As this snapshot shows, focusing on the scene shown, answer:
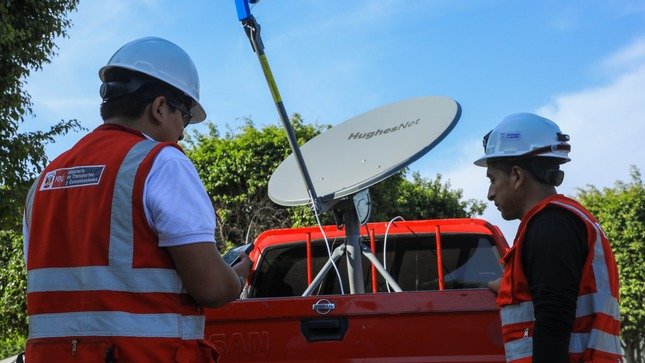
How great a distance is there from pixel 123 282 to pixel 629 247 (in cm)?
2625

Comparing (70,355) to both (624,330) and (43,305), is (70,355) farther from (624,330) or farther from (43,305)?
(624,330)

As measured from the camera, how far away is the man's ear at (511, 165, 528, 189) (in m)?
3.34

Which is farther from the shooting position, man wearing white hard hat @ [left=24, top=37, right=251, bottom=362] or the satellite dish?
the satellite dish

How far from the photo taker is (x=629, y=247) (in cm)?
2684

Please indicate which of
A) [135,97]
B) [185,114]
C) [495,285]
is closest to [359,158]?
[495,285]

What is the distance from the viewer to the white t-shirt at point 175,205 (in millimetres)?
2504

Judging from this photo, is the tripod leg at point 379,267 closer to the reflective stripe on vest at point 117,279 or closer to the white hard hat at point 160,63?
the white hard hat at point 160,63

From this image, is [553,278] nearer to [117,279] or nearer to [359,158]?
Result: [117,279]

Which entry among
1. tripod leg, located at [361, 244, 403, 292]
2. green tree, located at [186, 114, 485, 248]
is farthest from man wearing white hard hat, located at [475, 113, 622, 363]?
green tree, located at [186, 114, 485, 248]

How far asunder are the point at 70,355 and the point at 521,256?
4.95ft

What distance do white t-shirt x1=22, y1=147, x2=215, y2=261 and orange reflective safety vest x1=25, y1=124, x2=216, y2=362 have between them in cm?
3

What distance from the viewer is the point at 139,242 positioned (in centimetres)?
255

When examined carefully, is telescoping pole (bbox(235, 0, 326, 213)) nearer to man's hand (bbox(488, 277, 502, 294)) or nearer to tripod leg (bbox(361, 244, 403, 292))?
tripod leg (bbox(361, 244, 403, 292))

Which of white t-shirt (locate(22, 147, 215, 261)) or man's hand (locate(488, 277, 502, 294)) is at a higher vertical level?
white t-shirt (locate(22, 147, 215, 261))
